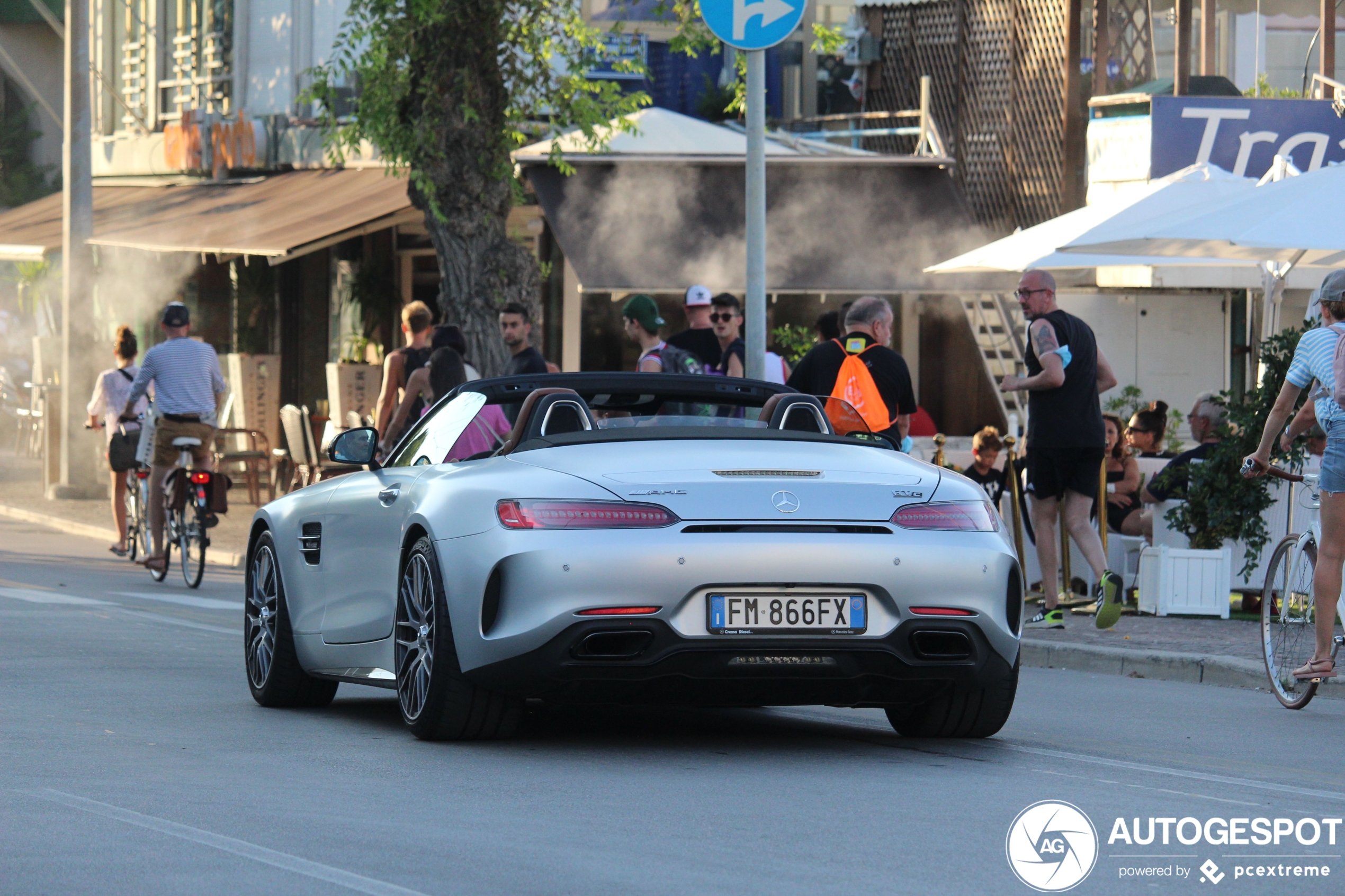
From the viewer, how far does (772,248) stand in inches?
886

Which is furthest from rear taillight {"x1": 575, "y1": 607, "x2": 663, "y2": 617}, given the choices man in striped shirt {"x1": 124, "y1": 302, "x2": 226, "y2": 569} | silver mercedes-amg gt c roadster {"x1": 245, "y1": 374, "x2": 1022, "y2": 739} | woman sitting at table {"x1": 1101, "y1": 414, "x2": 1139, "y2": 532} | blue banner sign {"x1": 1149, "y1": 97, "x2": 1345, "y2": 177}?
blue banner sign {"x1": 1149, "y1": 97, "x2": 1345, "y2": 177}

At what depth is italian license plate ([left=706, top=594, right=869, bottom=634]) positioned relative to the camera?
711cm

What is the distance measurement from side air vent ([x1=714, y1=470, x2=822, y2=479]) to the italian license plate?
400 mm

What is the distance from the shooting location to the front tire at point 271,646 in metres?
9.03

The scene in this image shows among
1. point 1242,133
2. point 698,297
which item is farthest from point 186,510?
point 1242,133

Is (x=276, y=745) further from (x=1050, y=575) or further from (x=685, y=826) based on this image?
(x=1050, y=575)

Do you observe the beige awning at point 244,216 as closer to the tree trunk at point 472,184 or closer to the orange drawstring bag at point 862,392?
the tree trunk at point 472,184

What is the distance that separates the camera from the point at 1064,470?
507 inches

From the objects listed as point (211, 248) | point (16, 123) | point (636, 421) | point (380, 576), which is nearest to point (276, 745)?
point (380, 576)

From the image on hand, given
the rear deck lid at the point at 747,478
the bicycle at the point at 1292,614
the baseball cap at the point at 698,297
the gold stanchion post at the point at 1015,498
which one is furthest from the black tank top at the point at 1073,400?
the rear deck lid at the point at 747,478

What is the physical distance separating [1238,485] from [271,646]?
21.8ft

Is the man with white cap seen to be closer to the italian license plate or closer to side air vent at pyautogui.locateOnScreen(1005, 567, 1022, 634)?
side air vent at pyautogui.locateOnScreen(1005, 567, 1022, 634)

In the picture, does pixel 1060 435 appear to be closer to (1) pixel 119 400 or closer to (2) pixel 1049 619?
(2) pixel 1049 619

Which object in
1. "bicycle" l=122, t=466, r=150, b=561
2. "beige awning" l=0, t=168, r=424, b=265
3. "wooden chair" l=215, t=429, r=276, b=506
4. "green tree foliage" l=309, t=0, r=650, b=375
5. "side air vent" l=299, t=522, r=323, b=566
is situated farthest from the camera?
"wooden chair" l=215, t=429, r=276, b=506
